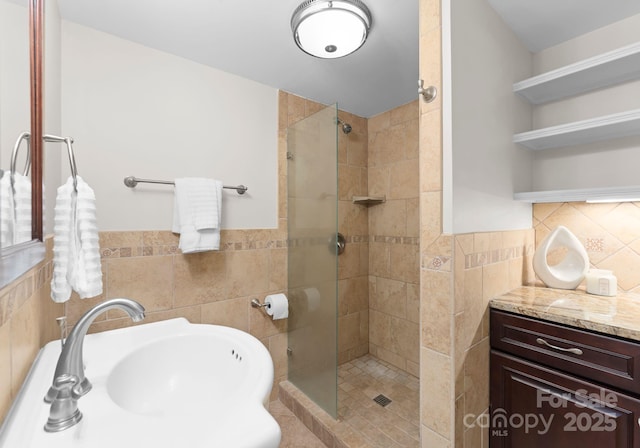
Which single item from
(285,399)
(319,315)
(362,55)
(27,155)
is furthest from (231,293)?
(362,55)

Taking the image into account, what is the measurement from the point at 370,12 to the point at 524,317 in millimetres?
1496

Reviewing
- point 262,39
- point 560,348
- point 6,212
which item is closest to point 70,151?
point 6,212

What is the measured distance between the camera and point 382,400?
1.88 metres

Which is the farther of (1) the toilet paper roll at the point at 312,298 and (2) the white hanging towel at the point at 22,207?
(1) the toilet paper roll at the point at 312,298

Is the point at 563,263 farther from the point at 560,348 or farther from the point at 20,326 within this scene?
the point at 20,326

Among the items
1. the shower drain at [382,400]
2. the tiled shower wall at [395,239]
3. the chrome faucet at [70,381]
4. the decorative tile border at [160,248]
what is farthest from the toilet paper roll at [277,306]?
the chrome faucet at [70,381]

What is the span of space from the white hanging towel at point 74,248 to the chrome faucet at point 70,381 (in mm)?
185

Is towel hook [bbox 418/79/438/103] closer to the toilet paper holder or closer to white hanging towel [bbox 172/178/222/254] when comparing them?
white hanging towel [bbox 172/178/222/254]

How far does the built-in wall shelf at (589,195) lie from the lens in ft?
3.65

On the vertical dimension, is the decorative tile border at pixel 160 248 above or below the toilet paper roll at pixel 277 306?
above

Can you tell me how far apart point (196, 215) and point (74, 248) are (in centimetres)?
66

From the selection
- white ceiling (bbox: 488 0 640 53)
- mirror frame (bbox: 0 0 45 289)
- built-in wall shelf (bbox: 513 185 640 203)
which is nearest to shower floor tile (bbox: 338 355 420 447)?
built-in wall shelf (bbox: 513 185 640 203)

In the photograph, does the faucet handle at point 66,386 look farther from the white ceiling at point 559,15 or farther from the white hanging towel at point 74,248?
the white ceiling at point 559,15

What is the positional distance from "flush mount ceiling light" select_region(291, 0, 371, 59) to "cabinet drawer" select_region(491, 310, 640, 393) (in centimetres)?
144
